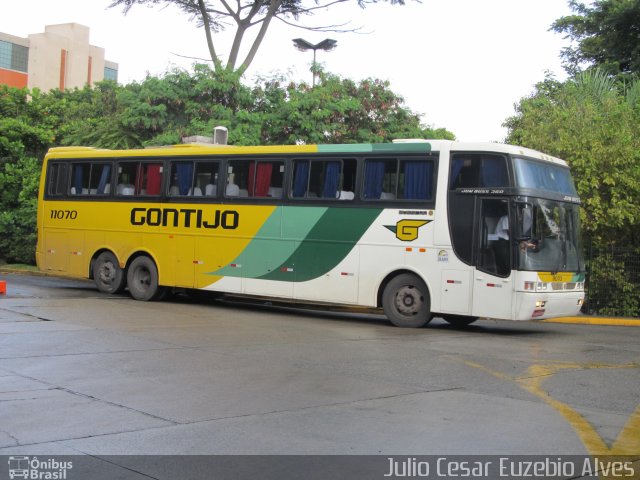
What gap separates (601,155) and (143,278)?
11684mm

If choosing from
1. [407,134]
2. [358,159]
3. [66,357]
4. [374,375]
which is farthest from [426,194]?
[407,134]

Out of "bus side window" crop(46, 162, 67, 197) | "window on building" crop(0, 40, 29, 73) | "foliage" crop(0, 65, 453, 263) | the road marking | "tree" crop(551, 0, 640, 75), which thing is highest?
"window on building" crop(0, 40, 29, 73)

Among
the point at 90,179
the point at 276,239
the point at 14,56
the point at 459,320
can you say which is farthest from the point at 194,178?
the point at 14,56

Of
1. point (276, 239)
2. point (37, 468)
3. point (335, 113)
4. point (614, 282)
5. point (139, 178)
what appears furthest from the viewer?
point (335, 113)

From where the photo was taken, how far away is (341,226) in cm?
1592

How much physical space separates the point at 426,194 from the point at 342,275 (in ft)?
8.03

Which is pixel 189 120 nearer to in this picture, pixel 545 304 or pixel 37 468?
pixel 545 304

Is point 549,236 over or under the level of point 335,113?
under

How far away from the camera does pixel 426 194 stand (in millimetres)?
14945

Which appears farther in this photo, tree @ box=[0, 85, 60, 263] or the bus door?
tree @ box=[0, 85, 60, 263]

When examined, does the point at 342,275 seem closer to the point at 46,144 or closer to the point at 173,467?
the point at 173,467

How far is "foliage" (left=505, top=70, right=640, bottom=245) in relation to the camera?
19.6 metres

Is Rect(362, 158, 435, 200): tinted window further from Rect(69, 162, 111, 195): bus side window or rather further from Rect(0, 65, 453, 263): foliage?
Rect(0, 65, 453, 263): foliage

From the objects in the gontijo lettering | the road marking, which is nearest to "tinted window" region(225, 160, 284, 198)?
the gontijo lettering
